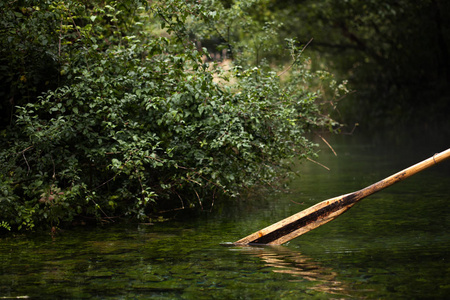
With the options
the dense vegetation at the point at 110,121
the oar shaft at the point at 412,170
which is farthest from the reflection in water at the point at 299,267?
the dense vegetation at the point at 110,121

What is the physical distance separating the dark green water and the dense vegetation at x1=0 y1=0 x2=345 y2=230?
0.50m

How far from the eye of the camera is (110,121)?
25.8 feet

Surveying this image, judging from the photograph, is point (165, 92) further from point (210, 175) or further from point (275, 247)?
point (275, 247)

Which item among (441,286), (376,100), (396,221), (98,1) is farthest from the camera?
(376,100)

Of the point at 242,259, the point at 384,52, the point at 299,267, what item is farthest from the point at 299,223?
the point at 384,52

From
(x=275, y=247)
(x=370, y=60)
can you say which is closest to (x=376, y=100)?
(x=370, y=60)

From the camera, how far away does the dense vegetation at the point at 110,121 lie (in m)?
7.57

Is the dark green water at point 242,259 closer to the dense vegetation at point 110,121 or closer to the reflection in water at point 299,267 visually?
the reflection in water at point 299,267

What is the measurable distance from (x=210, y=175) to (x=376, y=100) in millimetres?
19020

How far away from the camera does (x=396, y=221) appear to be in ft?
25.6

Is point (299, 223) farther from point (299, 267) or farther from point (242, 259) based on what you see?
point (299, 267)

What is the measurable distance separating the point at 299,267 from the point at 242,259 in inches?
23.6

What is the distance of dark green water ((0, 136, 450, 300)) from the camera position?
492cm

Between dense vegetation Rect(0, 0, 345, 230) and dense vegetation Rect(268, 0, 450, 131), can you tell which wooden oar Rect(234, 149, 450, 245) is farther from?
dense vegetation Rect(268, 0, 450, 131)
